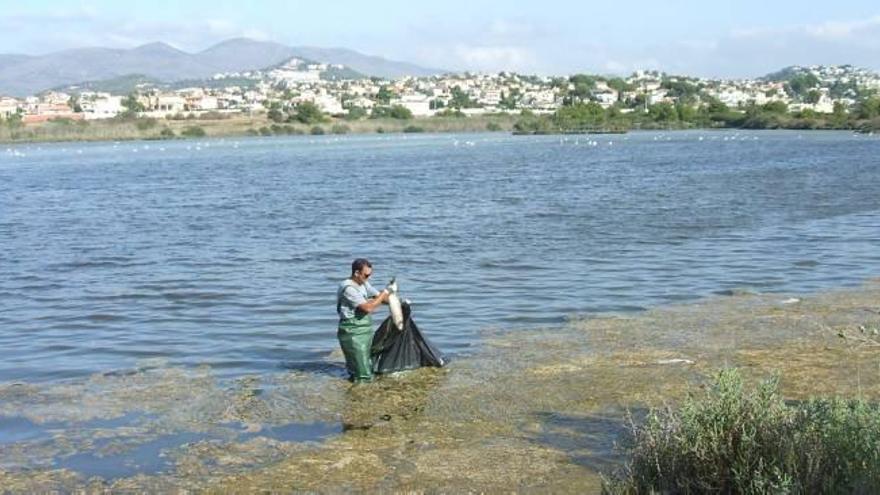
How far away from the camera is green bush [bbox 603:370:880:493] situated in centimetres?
656

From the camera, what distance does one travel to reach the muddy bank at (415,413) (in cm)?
905

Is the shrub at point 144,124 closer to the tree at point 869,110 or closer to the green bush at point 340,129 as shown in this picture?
the green bush at point 340,129

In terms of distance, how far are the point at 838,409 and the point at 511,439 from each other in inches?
143

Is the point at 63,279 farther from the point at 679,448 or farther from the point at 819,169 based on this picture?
the point at 819,169

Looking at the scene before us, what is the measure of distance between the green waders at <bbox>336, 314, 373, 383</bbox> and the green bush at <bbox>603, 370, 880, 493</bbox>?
518cm

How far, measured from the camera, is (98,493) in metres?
8.77

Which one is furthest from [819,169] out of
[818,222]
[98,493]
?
[98,493]

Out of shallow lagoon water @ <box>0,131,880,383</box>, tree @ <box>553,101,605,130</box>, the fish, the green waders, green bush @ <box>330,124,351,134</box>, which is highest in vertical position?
the fish

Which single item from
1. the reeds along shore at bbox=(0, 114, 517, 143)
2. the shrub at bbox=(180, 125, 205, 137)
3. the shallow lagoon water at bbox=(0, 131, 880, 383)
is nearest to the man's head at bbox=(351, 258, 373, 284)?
the shallow lagoon water at bbox=(0, 131, 880, 383)

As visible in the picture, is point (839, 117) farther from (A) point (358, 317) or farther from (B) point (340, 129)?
(A) point (358, 317)

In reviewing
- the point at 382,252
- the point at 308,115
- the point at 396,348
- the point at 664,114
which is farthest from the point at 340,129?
the point at 396,348

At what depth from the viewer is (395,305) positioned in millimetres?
12273

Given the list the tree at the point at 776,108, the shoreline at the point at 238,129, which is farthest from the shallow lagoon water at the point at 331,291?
the tree at the point at 776,108

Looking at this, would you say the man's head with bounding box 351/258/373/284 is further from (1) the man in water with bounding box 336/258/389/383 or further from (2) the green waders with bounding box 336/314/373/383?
(2) the green waders with bounding box 336/314/373/383
